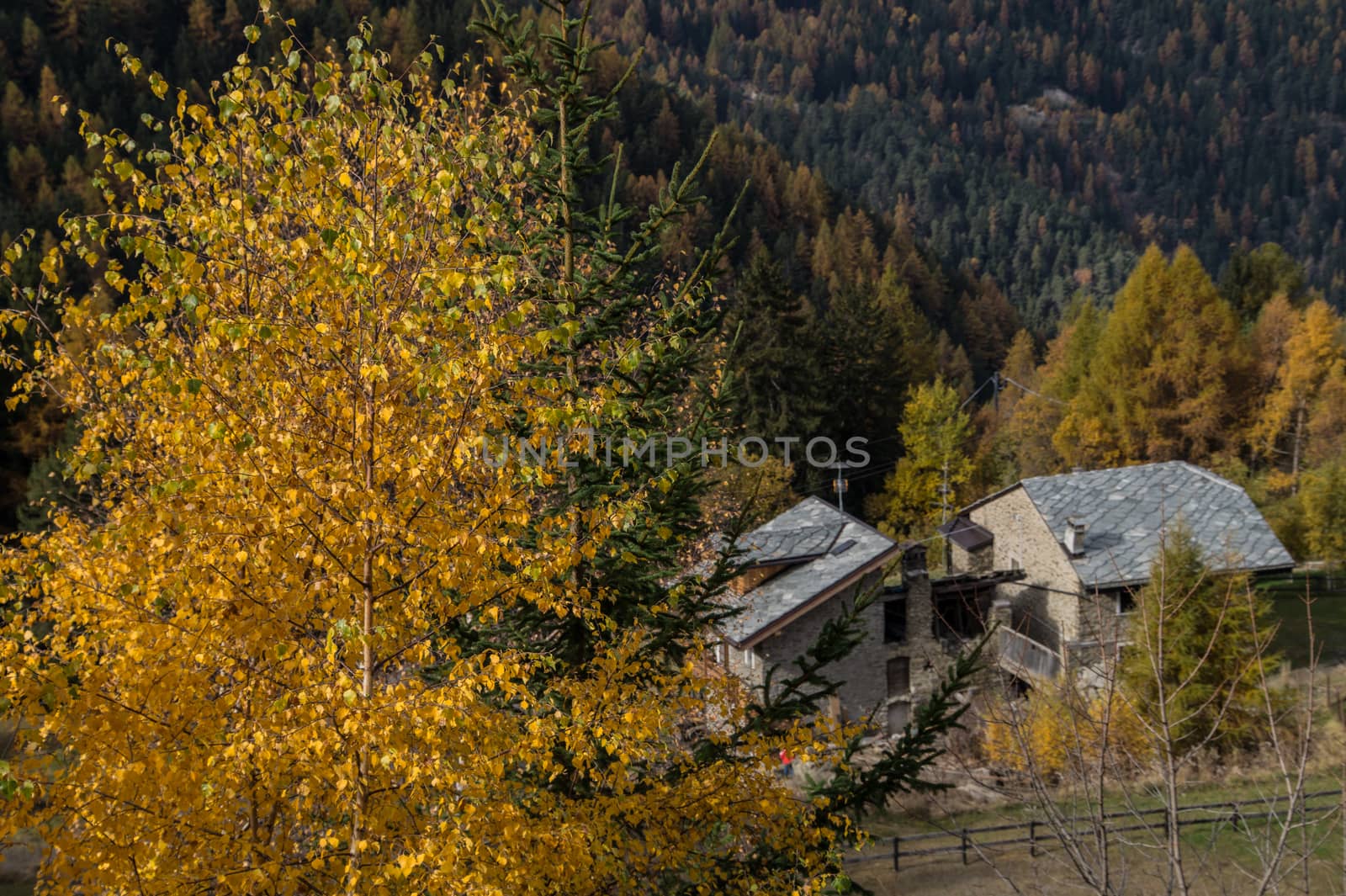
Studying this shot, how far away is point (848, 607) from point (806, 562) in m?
1.99

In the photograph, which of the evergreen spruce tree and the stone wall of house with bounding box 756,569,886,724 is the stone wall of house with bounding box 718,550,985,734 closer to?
the stone wall of house with bounding box 756,569,886,724

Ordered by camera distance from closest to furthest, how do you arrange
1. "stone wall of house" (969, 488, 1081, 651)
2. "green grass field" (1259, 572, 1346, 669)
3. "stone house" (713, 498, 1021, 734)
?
"stone house" (713, 498, 1021, 734) < "stone wall of house" (969, 488, 1081, 651) < "green grass field" (1259, 572, 1346, 669)

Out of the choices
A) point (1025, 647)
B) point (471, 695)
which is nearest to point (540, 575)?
point (471, 695)

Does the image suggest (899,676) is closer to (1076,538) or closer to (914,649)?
(914,649)

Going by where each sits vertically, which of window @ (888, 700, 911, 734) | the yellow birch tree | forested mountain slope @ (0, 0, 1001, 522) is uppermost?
forested mountain slope @ (0, 0, 1001, 522)

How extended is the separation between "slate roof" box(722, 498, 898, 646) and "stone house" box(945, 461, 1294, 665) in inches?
190

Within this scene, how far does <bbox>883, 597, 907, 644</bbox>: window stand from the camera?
2638 centimetres

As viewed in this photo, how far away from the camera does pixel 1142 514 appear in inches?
1137

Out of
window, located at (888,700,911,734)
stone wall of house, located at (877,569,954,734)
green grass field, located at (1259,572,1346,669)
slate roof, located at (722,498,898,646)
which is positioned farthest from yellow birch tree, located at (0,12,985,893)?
green grass field, located at (1259,572,1346,669)

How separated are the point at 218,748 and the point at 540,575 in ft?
6.42

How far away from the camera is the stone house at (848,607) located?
24.6 m

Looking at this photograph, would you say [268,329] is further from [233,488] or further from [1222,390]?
[1222,390]

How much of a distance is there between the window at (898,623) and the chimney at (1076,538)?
5.90m

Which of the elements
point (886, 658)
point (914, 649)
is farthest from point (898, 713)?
point (914, 649)
